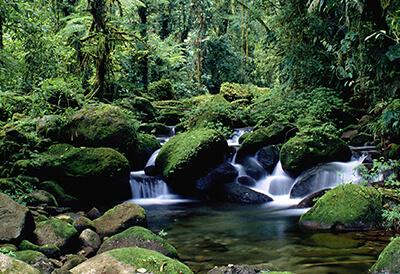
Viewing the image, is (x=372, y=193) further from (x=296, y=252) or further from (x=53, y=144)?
(x=53, y=144)

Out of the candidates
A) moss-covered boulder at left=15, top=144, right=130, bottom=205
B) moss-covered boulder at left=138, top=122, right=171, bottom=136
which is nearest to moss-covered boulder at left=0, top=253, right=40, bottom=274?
moss-covered boulder at left=15, top=144, right=130, bottom=205

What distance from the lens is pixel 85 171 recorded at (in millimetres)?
9734

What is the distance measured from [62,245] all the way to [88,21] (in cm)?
979

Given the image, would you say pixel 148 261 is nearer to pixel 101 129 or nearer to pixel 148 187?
pixel 148 187

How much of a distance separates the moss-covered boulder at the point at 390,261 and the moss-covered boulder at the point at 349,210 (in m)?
1.91

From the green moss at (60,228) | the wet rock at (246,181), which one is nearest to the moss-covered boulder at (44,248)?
the green moss at (60,228)

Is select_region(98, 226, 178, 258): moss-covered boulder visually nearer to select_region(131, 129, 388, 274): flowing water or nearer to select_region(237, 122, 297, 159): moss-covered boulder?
select_region(131, 129, 388, 274): flowing water

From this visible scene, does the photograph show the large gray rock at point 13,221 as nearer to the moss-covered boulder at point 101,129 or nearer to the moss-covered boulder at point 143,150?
the moss-covered boulder at point 101,129

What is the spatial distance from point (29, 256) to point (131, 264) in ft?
4.33

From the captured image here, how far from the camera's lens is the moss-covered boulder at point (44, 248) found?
17.5 feet

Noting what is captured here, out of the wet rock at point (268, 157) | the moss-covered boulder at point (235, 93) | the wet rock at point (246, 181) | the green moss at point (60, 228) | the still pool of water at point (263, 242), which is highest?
the moss-covered boulder at point (235, 93)

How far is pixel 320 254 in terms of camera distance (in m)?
6.02

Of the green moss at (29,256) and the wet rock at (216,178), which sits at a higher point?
the wet rock at (216,178)

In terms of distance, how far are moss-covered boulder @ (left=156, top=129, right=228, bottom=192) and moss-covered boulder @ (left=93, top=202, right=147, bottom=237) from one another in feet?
11.5
